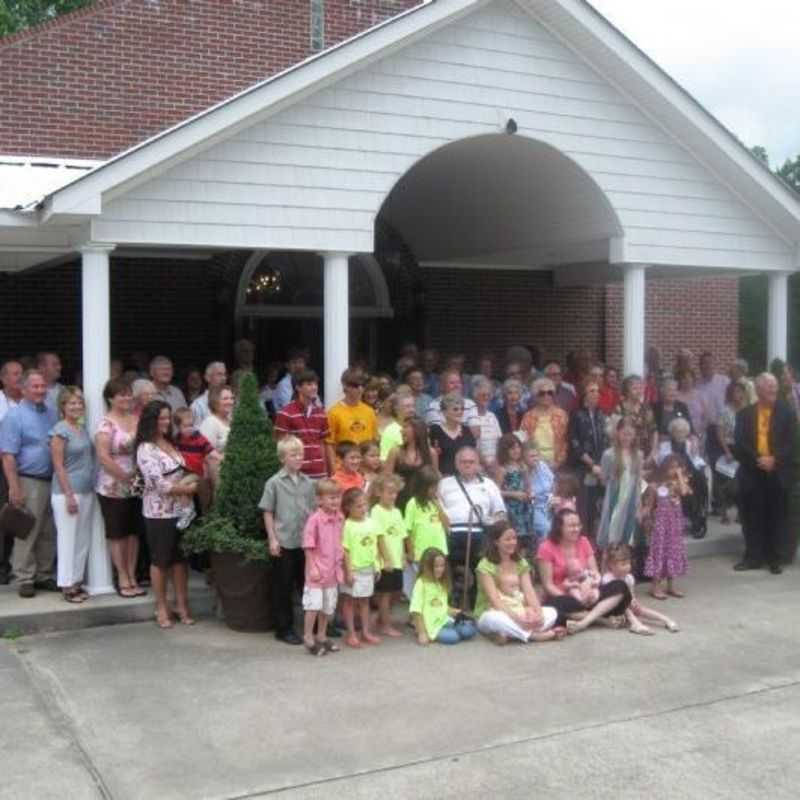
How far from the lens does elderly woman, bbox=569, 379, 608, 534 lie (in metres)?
8.87

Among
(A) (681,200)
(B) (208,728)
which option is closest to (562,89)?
(A) (681,200)

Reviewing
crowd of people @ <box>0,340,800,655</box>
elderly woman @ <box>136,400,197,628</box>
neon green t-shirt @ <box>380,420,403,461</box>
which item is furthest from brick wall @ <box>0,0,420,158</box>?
neon green t-shirt @ <box>380,420,403,461</box>

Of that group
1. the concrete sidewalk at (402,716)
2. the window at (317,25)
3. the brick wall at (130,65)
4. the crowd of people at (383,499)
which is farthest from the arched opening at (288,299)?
the concrete sidewalk at (402,716)

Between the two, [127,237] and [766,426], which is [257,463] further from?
[766,426]

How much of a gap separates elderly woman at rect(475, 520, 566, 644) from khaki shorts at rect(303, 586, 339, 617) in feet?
3.39

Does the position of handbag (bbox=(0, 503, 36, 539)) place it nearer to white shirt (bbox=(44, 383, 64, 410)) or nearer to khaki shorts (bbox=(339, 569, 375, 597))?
white shirt (bbox=(44, 383, 64, 410))

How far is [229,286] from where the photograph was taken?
12320mm

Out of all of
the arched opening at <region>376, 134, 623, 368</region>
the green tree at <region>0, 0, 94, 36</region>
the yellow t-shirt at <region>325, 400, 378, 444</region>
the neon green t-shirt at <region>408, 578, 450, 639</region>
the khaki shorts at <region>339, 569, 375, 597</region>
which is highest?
the green tree at <region>0, 0, 94, 36</region>

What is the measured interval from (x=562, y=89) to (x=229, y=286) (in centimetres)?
461

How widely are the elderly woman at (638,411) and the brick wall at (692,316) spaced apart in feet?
20.5

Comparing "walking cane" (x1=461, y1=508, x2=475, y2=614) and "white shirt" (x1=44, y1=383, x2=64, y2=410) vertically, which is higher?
"white shirt" (x1=44, y1=383, x2=64, y2=410)

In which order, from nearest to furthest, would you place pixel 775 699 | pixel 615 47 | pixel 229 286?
pixel 775 699
pixel 615 47
pixel 229 286

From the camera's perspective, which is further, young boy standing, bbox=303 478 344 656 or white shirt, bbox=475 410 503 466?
white shirt, bbox=475 410 503 466

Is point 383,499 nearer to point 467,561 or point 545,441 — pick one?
point 467,561
